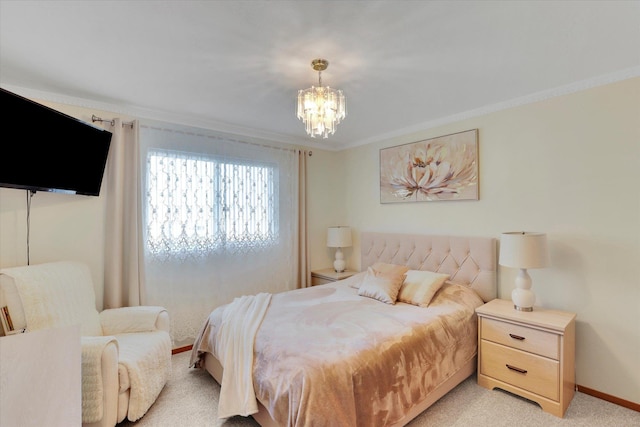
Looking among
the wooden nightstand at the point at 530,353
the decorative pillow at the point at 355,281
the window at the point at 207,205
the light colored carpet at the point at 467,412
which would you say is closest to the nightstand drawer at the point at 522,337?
the wooden nightstand at the point at 530,353

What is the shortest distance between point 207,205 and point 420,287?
98.5 inches

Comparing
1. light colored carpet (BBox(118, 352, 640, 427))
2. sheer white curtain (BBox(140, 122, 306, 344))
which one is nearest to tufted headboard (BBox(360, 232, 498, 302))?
light colored carpet (BBox(118, 352, 640, 427))

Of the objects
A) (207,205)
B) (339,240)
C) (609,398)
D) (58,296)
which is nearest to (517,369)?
(609,398)

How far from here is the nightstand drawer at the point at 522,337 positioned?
225 centimetres

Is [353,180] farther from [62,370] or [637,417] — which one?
[62,370]

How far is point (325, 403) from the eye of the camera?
159 cm

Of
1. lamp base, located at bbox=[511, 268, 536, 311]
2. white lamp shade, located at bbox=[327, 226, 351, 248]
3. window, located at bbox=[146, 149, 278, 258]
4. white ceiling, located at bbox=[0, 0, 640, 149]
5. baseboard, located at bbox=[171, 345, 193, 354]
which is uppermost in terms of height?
white ceiling, located at bbox=[0, 0, 640, 149]

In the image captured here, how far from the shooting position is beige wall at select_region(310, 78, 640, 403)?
7.61 ft

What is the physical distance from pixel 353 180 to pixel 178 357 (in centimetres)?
322

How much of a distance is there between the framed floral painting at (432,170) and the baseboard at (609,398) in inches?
73.3

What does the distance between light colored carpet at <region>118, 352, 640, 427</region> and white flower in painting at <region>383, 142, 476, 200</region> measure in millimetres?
1959

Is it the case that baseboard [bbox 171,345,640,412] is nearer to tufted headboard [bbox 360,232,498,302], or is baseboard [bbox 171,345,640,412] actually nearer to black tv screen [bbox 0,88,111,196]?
tufted headboard [bbox 360,232,498,302]

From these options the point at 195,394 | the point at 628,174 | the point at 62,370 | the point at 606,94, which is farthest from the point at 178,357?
the point at 606,94

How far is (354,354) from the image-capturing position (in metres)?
1.84
